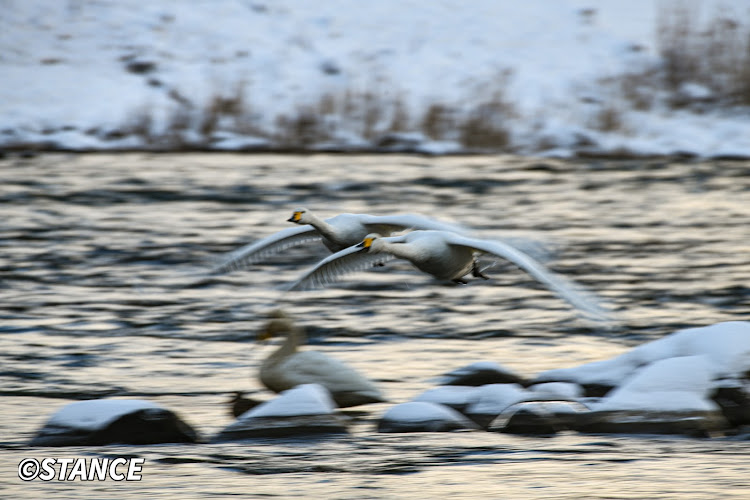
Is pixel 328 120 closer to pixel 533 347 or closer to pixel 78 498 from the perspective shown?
pixel 533 347

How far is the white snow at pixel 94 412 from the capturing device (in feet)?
24.2

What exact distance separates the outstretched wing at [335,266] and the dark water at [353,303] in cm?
92

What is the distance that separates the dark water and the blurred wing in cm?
74

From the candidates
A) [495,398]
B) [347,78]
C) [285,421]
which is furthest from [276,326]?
[347,78]

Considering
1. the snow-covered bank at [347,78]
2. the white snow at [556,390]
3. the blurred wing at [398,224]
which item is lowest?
the white snow at [556,390]

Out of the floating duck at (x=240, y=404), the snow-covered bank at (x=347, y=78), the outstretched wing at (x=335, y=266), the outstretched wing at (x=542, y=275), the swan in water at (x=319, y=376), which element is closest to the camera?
the outstretched wing at (x=542, y=275)

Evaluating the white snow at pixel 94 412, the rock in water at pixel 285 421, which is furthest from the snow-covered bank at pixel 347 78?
the white snow at pixel 94 412

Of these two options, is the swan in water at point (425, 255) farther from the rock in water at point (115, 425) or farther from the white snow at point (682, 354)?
the rock in water at point (115, 425)

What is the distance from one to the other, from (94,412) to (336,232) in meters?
2.05

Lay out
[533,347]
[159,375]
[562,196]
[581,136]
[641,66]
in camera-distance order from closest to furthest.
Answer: [159,375], [533,347], [562,196], [581,136], [641,66]

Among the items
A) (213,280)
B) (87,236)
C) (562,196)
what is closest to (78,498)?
(213,280)

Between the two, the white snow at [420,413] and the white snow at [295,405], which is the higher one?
the white snow at [295,405]

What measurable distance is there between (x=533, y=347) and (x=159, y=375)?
303cm

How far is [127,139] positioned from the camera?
20.4m
